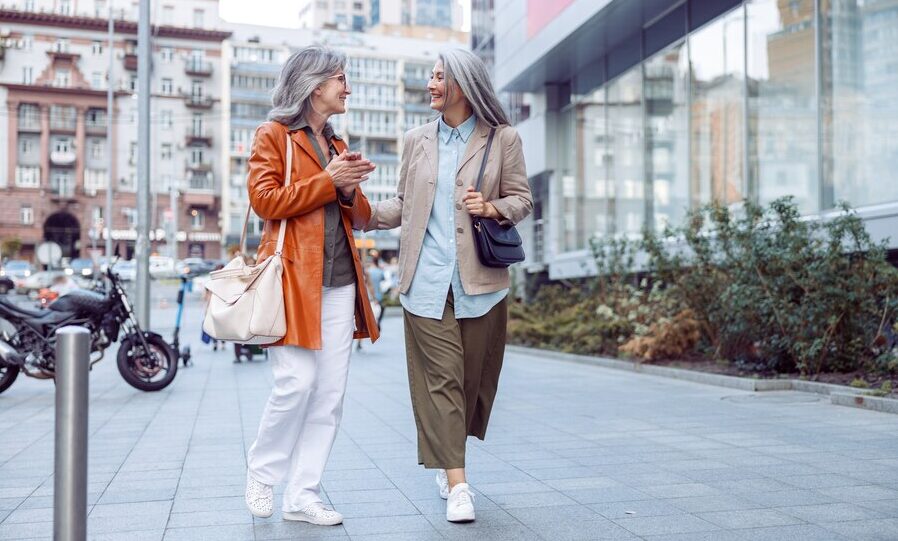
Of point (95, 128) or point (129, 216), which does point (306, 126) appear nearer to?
point (129, 216)

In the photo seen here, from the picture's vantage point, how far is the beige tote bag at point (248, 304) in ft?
13.9

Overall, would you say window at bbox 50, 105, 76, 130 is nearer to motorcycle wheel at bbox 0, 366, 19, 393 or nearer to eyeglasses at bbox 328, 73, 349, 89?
motorcycle wheel at bbox 0, 366, 19, 393

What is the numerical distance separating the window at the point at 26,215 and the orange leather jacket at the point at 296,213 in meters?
73.6

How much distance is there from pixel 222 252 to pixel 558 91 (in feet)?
185

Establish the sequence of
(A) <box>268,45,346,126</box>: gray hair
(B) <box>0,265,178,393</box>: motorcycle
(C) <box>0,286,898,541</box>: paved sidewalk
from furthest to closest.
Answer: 1. (B) <box>0,265,178,393</box>: motorcycle
2. (A) <box>268,45,346,126</box>: gray hair
3. (C) <box>0,286,898,541</box>: paved sidewalk

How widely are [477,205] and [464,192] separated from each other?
178mm

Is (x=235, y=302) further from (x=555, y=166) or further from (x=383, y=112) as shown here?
(x=383, y=112)

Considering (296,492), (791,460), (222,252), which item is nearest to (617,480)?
(791,460)

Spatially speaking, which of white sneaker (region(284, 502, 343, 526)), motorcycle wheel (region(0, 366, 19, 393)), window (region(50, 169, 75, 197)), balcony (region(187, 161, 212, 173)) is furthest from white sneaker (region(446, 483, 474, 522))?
balcony (region(187, 161, 212, 173))

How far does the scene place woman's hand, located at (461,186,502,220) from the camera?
14.8 feet

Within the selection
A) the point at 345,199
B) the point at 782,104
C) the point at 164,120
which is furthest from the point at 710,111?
the point at 164,120

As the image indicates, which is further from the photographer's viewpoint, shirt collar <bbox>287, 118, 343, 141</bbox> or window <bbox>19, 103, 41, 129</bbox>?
window <bbox>19, 103, 41, 129</bbox>

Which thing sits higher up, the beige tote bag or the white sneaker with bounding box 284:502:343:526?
the beige tote bag

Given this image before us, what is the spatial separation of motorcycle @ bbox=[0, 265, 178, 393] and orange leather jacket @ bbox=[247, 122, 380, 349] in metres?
6.23
